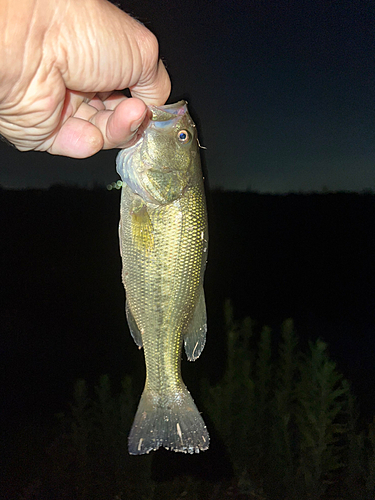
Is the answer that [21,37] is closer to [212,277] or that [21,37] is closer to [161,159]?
[161,159]

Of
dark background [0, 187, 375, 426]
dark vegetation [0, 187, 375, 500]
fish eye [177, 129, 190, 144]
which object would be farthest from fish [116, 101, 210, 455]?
dark background [0, 187, 375, 426]

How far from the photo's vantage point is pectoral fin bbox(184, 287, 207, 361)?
72.1 inches

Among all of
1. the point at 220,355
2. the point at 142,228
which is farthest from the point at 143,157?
the point at 220,355

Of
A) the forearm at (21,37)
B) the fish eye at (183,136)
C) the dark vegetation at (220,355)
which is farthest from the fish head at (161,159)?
the dark vegetation at (220,355)

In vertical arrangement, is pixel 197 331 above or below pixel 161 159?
below

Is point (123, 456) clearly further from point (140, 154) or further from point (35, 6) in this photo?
point (35, 6)

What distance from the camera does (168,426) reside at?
182 cm

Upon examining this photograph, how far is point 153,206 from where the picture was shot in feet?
5.58

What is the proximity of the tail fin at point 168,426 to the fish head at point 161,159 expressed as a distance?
116 centimetres

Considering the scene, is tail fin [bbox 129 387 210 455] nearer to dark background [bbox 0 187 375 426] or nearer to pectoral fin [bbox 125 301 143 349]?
pectoral fin [bbox 125 301 143 349]

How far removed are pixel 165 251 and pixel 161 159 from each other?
19.8 inches

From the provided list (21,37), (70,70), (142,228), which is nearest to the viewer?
(21,37)

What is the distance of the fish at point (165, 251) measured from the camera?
1.69 m

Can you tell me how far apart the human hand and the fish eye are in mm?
217
